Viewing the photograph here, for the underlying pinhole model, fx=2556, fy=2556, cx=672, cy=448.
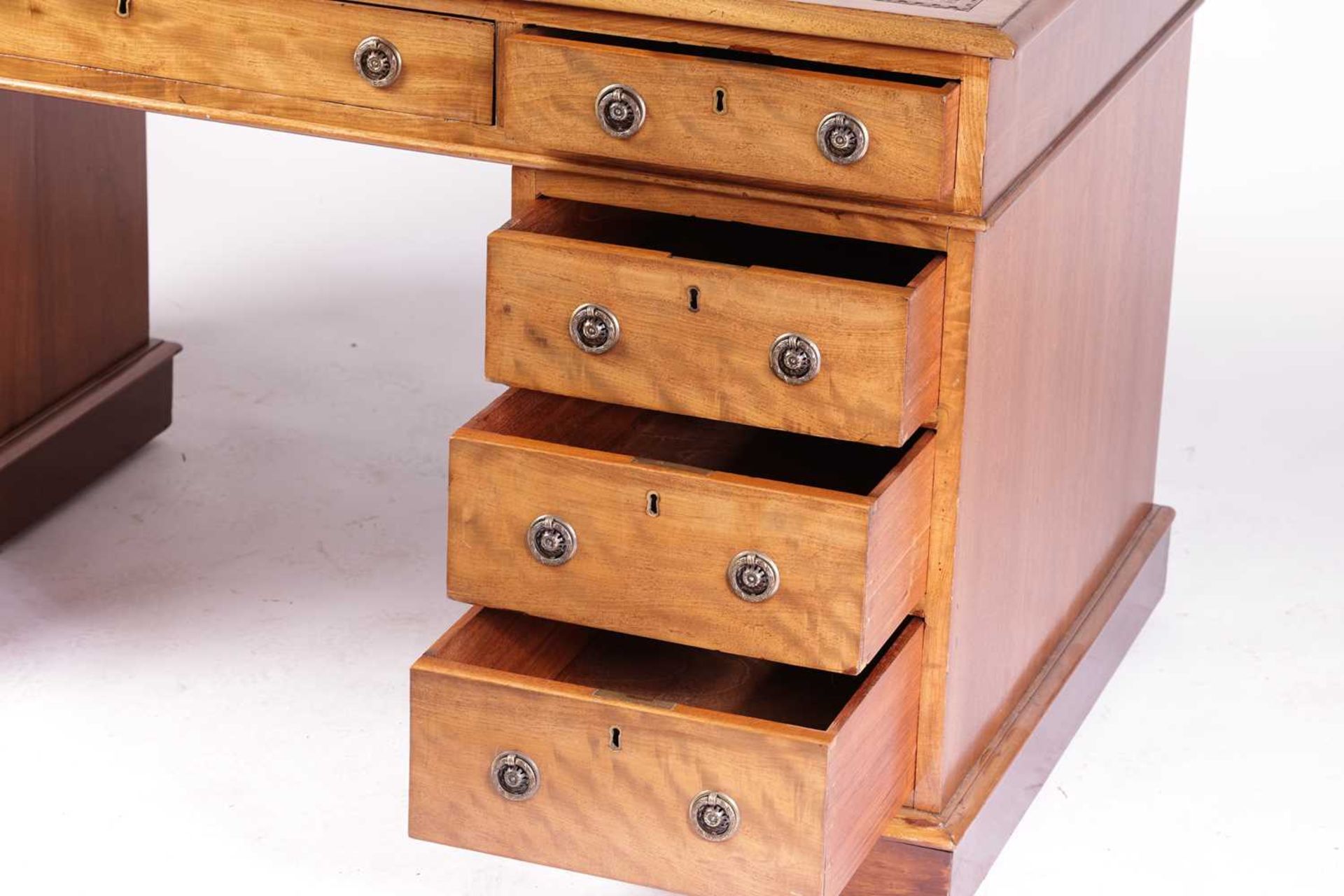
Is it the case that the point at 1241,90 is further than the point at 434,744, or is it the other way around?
the point at 1241,90

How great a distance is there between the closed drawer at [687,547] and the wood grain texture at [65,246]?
105 cm

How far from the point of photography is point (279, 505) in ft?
10.8

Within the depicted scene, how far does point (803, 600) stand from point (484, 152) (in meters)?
0.51

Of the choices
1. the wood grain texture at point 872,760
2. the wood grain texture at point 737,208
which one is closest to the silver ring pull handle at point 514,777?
the wood grain texture at point 872,760

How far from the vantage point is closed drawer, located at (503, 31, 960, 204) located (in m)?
Answer: 2.12

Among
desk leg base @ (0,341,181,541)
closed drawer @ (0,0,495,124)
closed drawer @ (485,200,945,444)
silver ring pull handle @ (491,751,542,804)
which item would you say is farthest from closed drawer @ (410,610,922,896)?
desk leg base @ (0,341,181,541)

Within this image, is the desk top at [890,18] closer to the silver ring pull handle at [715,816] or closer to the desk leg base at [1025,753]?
the silver ring pull handle at [715,816]

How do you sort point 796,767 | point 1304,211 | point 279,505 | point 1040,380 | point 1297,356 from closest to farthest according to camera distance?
point 796,767 → point 1040,380 → point 279,505 → point 1297,356 → point 1304,211

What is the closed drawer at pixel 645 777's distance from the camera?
2.14 metres

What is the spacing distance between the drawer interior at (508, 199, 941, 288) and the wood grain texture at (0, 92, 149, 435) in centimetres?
91

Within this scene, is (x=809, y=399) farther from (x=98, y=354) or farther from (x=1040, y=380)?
(x=98, y=354)

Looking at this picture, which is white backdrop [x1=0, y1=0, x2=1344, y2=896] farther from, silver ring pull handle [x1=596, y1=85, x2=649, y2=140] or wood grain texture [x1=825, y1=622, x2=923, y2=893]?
silver ring pull handle [x1=596, y1=85, x2=649, y2=140]

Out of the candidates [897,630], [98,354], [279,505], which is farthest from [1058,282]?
[98,354]

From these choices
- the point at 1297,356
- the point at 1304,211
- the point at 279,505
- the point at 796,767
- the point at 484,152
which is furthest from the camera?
the point at 1304,211
